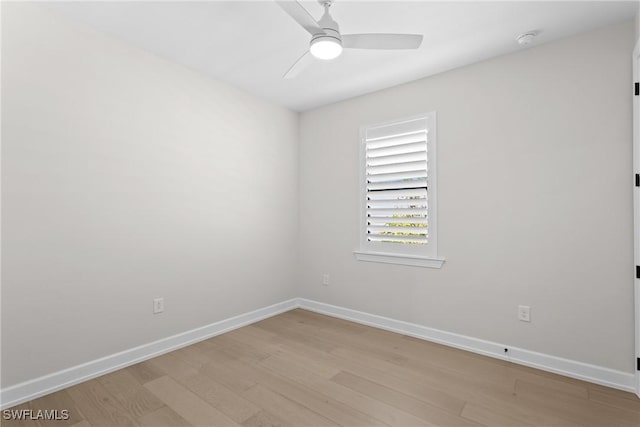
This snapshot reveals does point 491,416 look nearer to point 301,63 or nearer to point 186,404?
point 186,404

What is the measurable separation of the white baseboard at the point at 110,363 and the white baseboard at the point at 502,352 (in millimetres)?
1186

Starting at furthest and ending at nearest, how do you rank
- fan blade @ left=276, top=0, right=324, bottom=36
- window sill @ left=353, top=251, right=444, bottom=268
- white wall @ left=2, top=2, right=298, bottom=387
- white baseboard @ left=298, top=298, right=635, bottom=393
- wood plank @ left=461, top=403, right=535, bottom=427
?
window sill @ left=353, top=251, right=444, bottom=268 < white baseboard @ left=298, top=298, right=635, bottom=393 < white wall @ left=2, top=2, right=298, bottom=387 < wood plank @ left=461, top=403, right=535, bottom=427 < fan blade @ left=276, top=0, right=324, bottom=36

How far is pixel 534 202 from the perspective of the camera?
248 cm

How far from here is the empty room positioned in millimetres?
1993

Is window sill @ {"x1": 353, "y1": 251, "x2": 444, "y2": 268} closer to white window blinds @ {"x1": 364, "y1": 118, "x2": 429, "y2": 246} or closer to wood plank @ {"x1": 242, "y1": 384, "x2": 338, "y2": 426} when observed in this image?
Result: white window blinds @ {"x1": 364, "y1": 118, "x2": 429, "y2": 246}

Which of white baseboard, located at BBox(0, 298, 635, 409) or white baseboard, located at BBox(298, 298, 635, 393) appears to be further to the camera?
white baseboard, located at BBox(298, 298, 635, 393)

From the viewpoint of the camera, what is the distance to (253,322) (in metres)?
3.47

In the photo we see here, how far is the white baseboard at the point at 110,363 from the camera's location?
1986 mm

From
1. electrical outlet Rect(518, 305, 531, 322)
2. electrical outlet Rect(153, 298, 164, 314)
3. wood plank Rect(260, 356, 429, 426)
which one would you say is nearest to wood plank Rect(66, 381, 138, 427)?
electrical outlet Rect(153, 298, 164, 314)

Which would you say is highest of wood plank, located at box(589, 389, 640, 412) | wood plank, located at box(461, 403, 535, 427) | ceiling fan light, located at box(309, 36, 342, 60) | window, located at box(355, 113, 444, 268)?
ceiling fan light, located at box(309, 36, 342, 60)

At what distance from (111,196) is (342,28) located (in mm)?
2095

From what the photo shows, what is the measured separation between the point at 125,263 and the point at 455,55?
3.13 meters

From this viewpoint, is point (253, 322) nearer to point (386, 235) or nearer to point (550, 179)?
point (386, 235)

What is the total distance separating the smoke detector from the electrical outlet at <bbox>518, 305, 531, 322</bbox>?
2.01 metres
